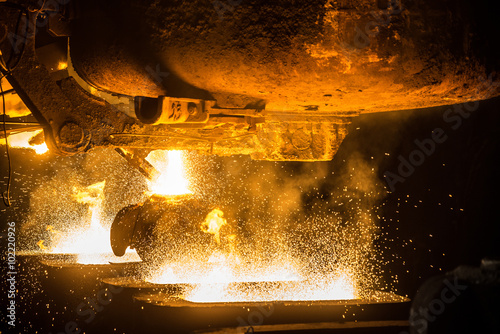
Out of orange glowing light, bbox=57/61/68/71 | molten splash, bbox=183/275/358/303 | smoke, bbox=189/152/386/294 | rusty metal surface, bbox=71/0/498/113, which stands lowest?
smoke, bbox=189/152/386/294

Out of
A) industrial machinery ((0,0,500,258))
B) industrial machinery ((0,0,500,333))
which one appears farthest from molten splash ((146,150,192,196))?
industrial machinery ((0,0,500,258))

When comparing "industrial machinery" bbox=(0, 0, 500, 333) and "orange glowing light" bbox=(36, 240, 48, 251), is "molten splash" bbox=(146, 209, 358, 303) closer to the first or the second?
"industrial machinery" bbox=(0, 0, 500, 333)

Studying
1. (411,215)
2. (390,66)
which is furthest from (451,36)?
(411,215)

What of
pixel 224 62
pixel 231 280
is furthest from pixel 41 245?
pixel 224 62

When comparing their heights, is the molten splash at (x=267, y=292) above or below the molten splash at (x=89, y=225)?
above

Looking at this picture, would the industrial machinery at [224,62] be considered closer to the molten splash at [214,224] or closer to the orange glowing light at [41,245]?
the molten splash at [214,224]

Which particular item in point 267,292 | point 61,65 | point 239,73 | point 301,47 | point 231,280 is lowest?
point 231,280

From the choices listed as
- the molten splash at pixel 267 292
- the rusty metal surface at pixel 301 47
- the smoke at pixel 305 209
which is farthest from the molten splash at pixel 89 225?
the rusty metal surface at pixel 301 47

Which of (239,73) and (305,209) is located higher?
(239,73)

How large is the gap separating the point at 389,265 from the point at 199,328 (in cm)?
335

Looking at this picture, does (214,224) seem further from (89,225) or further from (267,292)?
(89,225)

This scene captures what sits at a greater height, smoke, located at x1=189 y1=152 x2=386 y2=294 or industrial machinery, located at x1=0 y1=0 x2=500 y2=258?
industrial machinery, located at x1=0 y1=0 x2=500 y2=258

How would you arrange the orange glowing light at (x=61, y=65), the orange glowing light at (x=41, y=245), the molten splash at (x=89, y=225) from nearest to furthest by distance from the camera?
the orange glowing light at (x=61, y=65) < the molten splash at (x=89, y=225) < the orange glowing light at (x=41, y=245)

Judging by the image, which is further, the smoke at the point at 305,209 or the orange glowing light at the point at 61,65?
the smoke at the point at 305,209
